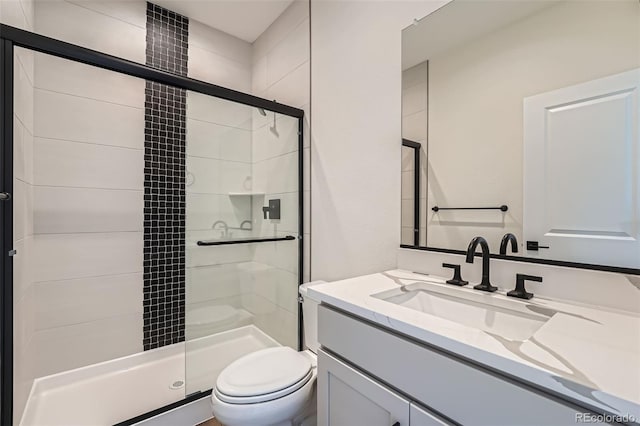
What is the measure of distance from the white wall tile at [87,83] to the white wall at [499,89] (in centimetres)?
191

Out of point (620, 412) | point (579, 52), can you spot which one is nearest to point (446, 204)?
point (579, 52)

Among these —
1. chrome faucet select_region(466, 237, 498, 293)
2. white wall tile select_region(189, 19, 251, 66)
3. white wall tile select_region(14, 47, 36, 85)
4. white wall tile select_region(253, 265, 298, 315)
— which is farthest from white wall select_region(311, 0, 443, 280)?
white wall tile select_region(14, 47, 36, 85)

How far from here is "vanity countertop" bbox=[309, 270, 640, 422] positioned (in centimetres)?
45

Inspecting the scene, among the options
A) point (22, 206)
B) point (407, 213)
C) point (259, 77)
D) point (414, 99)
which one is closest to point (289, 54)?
point (259, 77)

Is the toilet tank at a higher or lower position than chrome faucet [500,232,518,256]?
lower

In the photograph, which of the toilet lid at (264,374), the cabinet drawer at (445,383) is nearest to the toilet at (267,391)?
the toilet lid at (264,374)

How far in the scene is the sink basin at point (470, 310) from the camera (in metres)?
0.82

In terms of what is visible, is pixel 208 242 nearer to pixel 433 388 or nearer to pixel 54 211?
pixel 54 211

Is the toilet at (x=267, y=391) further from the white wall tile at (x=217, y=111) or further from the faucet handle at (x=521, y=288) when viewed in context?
the white wall tile at (x=217, y=111)

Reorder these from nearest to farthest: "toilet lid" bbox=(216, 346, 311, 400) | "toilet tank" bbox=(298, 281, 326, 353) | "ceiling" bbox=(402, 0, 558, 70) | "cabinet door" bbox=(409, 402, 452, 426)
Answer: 1. "cabinet door" bbox=(409, 402, 452, 426)
2. "ceiling" bbox=(402, 0, 558, 70)
3. "toilet lid" bbox=(216, 346, 311, 400)
4. "toilet tank" bbox=(298, 281, 326, 353)

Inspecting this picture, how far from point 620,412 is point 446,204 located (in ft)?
2.86

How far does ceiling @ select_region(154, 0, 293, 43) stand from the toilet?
7.60ft

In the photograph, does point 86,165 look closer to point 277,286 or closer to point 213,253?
point 213,253

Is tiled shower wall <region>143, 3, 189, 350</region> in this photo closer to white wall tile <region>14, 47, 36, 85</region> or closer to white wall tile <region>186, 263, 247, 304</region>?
white wall tile <region>186, 263, 247, 304</region>
